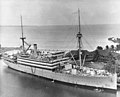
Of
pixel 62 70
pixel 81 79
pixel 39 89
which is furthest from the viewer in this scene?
pixel 62 70

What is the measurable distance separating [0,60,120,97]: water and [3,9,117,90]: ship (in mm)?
729

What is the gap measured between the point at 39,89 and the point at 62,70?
405 cm

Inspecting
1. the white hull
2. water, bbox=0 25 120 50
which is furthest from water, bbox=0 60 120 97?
water, bbox=0 25 120 50

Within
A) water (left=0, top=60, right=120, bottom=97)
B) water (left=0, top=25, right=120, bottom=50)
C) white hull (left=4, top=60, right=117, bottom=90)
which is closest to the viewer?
water (left=0, top=60, right=120, bottom=97)

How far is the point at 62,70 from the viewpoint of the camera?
2283 cm

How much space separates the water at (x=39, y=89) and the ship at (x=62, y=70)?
0.73m

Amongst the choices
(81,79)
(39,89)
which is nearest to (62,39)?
(81,79)

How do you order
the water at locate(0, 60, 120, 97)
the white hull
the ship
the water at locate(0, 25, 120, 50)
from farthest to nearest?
the water at locate(0, 25, 120, 50), the ship, the white hull, the water at locate(0, 60, 120, 97)

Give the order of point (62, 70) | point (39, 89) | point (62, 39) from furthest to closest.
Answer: point (62, 39) < point (62, 70) < point (39, 89)

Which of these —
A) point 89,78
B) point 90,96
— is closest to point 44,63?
point 89,78

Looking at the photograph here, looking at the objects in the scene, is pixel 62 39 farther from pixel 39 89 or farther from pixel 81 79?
pixel 39 89

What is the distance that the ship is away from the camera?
19641 millimetres

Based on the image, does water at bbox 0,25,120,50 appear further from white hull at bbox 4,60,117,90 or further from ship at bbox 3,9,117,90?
white hull at bbox 4,60,117,90

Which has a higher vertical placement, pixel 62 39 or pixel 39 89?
pixel 62 39
